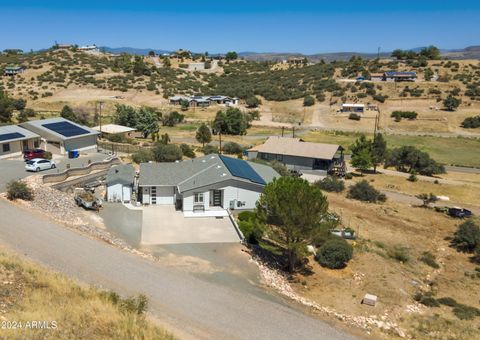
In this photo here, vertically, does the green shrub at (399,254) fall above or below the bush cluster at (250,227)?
below

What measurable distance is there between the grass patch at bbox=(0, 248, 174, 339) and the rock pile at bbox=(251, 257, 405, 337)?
7.26 metres

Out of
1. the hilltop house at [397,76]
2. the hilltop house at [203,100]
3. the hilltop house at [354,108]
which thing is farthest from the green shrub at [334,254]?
the hilltop house at [397,76]

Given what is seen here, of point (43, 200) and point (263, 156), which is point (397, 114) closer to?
point (263, 156)

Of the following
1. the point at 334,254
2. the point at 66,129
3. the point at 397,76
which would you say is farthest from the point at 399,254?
the point at 397,76

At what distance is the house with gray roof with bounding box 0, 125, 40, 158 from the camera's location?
41719 millimetres

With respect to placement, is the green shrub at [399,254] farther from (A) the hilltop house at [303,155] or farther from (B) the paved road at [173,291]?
(A) the hilltop house at [303,155]

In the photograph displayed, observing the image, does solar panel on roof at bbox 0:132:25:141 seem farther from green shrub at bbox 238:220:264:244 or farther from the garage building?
green shrub at bbox 238:220:264:244

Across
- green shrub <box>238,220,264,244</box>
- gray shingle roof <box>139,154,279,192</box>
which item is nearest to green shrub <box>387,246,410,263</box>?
green shrub <box>238,220,264,244</box>

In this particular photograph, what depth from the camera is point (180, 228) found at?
28438 mm

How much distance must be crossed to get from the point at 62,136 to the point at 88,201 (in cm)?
1639

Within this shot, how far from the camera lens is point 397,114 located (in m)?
96.1

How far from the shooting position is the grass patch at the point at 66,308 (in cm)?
1366

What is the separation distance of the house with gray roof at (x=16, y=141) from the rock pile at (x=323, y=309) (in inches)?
1182

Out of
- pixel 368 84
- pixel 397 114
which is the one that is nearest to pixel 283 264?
pixel 397 114
